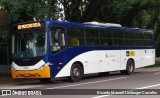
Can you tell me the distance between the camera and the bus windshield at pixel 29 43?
69.6 feet

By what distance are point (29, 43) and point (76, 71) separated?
310 cm

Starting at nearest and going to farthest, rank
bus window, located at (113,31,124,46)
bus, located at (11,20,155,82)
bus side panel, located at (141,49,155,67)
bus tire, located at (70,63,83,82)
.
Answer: bus, located at (11,20,155,82), bus tire, located at (70,63,83,82), bus window, located at (113,31,124,46), bus side panel, located at (141,49,155,67)

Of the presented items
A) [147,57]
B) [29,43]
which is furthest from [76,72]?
[147,57]

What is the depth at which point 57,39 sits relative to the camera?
71.2 feet

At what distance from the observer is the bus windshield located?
21203 mm

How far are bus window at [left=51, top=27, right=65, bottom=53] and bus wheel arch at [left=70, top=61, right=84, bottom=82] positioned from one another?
4.73 ft

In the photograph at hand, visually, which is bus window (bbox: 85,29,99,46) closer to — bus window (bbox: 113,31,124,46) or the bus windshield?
bus window (bbox: 113,31,124,46)

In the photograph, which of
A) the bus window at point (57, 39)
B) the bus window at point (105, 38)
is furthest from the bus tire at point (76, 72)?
the bus window at point (105, 38)

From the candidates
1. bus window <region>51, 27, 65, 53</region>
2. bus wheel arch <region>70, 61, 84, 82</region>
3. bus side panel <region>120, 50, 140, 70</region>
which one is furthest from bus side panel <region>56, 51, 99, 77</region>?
bus side panel <region>120, 50, 140, 70</region>

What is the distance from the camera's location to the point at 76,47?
75.7 ft

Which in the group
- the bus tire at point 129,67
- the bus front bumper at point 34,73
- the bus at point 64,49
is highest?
the bus at point 64,49

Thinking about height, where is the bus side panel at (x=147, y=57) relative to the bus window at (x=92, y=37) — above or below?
below

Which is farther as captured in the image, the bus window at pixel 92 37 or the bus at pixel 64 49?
the bus window at pixel 92 37

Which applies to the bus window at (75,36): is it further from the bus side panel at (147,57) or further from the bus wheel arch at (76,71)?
the bus side panel at (147,57)
